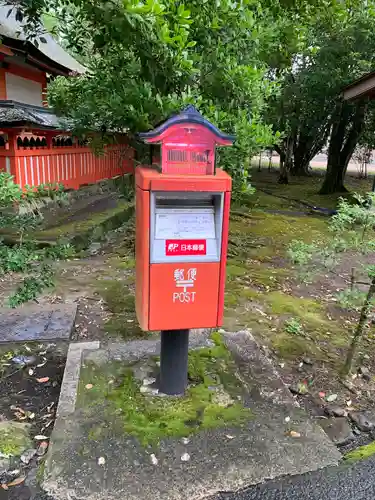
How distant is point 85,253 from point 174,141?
5.17m

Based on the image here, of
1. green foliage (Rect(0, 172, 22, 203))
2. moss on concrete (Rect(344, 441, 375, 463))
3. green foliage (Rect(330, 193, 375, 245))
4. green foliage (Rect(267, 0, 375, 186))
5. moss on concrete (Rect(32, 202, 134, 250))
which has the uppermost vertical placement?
green foliage (Rect(267, 0, 375, 186))

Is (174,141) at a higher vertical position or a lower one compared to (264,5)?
lower

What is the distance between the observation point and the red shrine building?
8383 mm

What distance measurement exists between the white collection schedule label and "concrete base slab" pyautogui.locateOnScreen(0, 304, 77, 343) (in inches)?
86.4

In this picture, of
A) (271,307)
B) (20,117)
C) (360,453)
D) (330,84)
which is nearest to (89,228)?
(20,117)

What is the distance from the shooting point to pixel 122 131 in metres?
4.32

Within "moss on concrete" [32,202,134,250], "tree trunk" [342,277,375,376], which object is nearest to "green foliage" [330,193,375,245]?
"tree trunk" [342,277,375,376]

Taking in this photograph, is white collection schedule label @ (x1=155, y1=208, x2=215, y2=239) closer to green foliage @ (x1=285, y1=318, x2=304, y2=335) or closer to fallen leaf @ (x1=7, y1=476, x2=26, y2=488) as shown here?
fallen leaf @ (x1=7, y1=476, x2=26, y2=488)

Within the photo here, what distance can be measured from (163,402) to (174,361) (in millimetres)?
284

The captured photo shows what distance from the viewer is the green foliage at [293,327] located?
Answer: 15.0 feet

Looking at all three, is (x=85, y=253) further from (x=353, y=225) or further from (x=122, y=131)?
(x=353, y=225)

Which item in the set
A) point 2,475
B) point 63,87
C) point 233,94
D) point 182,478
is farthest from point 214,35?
point 2,475

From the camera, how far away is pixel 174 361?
2.91m

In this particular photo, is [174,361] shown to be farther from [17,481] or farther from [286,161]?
[286,161]
